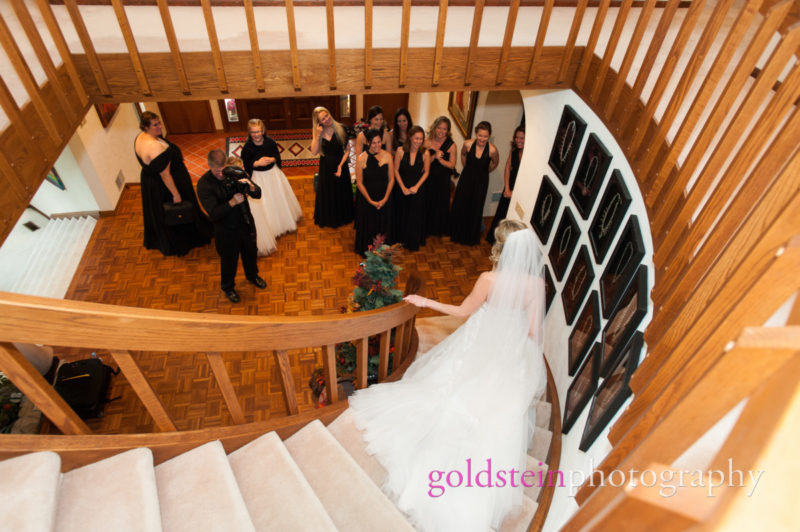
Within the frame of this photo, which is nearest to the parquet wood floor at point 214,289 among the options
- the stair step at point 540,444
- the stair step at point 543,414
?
the stair step at point 543,414

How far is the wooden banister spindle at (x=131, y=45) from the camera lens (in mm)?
2699

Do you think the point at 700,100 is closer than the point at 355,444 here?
Yes

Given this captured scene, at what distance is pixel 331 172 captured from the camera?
555 centimetres

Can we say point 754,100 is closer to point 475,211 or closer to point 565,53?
point 565,53

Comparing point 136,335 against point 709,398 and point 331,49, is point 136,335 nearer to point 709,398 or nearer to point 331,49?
point 709,398

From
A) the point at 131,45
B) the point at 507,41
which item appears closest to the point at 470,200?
the point at 507,41

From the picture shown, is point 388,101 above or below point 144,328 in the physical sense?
below

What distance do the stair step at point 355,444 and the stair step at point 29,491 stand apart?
1376 mm

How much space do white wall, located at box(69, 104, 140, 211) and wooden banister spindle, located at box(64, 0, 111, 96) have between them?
275 cm

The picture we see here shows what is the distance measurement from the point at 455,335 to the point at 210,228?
380 cm

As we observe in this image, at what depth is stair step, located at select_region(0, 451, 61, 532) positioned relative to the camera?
148 centimetres

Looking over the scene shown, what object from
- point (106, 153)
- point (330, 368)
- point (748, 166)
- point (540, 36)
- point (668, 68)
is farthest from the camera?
point (106, 153)

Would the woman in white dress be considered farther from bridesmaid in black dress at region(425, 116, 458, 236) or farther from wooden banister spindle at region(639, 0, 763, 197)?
wooden banister spindle at region(639, 0, 763, 197)

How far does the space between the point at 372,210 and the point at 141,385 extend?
3709mm
